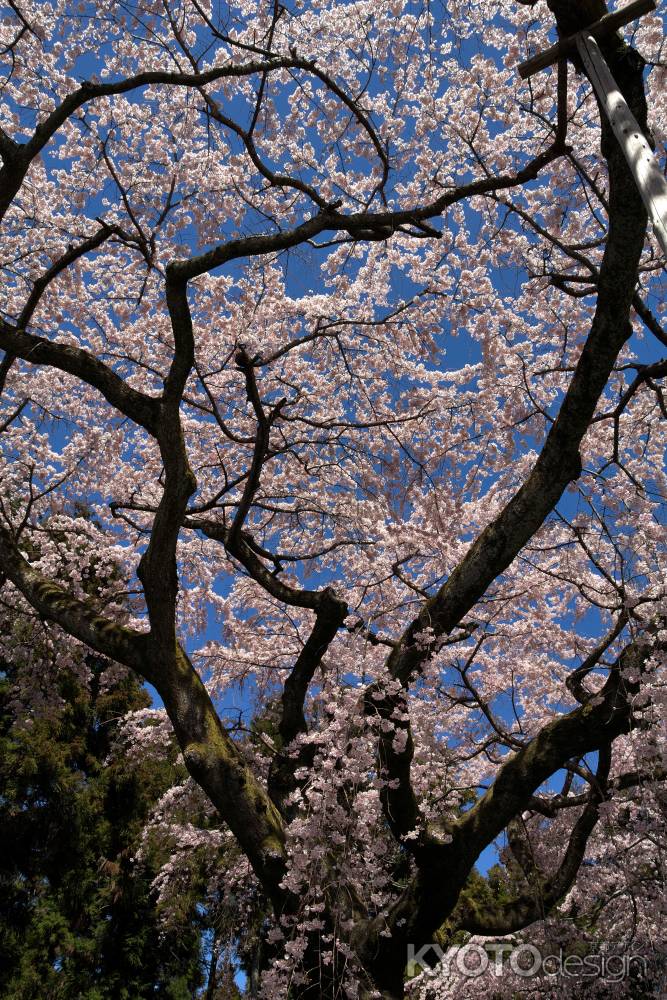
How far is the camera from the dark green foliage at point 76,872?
1130 centimetres

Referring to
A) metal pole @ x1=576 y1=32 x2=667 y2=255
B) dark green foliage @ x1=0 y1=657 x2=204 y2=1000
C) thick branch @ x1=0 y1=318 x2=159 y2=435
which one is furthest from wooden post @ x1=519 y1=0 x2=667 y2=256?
dark green foliage @ x1=0 y1=657 x2=204 y2=1000

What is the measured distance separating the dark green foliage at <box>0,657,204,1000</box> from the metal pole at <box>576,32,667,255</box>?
10.7m

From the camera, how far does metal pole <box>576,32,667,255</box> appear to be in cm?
247

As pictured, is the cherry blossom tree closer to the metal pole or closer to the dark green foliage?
the metal pole

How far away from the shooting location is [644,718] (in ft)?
13.0

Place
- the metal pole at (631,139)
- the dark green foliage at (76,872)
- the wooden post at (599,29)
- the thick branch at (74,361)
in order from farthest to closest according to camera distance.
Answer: the dark green foliage at (76,872) → the thick branch at (74,361) → the wooden post at (599,29) → the metal pole at (631,139)

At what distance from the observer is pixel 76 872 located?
1211cm

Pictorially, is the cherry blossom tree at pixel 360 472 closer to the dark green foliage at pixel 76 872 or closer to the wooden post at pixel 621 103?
the wooden post at pixel 621 103

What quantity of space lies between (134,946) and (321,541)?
8786 millimetres

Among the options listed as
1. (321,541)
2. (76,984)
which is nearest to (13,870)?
(76,984)

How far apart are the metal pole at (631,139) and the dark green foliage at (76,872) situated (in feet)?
35.1

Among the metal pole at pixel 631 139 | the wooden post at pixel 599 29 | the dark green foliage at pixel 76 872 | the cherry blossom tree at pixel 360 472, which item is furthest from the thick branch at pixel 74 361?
the dark green foliage at pixel 76 872

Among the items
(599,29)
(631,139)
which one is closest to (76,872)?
(631,139)

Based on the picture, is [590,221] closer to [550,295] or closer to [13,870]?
[550,295]
